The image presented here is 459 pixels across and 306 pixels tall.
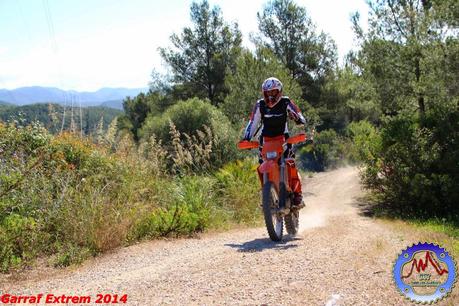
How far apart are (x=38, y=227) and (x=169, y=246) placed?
5.73 ft

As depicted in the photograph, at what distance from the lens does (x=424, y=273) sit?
13.8ft

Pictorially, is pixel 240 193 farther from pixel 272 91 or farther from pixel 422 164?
pixel 422 164

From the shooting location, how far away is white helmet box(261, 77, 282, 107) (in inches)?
258

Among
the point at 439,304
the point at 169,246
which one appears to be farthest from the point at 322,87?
the point at 439,304

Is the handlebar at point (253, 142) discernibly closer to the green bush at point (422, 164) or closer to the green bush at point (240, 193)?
the green bush at point (240, 193)

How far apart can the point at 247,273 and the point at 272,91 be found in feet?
9.57

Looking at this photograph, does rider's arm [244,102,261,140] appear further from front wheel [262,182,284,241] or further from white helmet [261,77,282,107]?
front wheel [262,182,284,241]

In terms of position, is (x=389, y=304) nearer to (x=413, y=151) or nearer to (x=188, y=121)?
(x=413, y=151)

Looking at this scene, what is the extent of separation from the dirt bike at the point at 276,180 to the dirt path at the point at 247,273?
13.6 inches

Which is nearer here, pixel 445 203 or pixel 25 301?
pixel 25 301

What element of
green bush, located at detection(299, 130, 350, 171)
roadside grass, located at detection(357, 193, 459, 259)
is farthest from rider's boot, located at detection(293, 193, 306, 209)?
green bush, located at detection(299, 130, 350, 171)

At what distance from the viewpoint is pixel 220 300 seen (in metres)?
3.90

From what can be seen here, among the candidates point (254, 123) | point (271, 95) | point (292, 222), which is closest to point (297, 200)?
point (292, 222)

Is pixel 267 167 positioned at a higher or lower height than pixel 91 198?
higher
